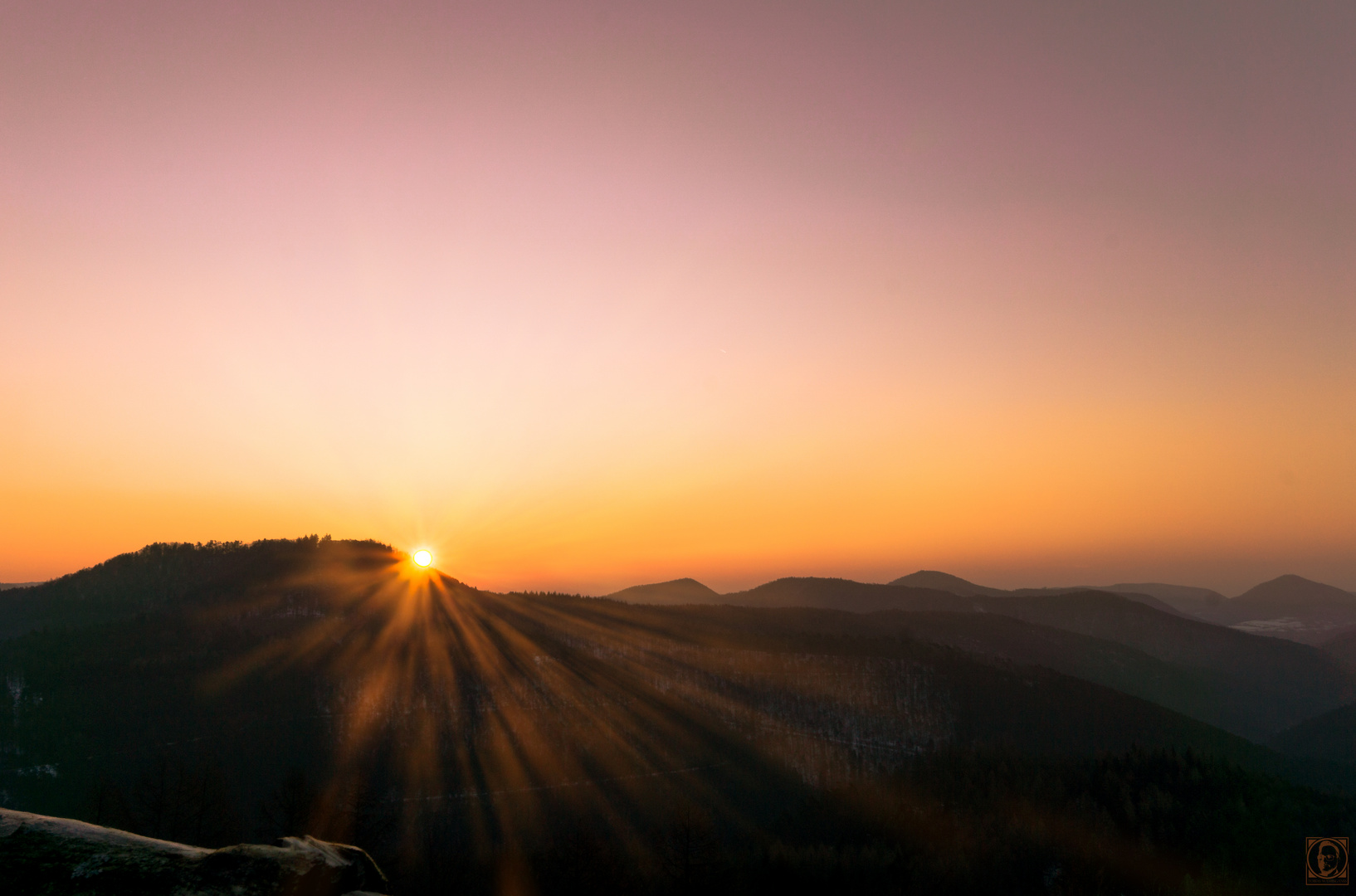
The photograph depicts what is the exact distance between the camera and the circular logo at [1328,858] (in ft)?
296

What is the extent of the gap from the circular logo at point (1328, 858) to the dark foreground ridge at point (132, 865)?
117583 millimetres

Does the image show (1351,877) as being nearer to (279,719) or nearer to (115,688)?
(279,719)

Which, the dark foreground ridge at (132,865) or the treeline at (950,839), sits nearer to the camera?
the dark foreground ridge at (132,865)

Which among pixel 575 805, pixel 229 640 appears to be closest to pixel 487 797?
pixel 575 805

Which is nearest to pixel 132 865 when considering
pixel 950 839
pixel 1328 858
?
pixel 1328 858

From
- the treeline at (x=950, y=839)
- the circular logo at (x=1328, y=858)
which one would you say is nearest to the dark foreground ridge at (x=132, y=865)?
the treeline at (x=950, y=839)

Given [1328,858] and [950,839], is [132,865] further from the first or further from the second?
[950,839]

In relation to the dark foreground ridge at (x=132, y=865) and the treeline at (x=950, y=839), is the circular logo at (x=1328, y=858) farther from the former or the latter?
the dark foreground ridge at (x=132, y=865)

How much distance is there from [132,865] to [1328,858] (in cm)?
12484

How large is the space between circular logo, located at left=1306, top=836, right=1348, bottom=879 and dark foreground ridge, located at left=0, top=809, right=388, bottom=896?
11758 centimetres

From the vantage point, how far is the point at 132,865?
14.8m

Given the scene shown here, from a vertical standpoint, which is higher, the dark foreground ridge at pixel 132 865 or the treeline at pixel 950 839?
the dark foreground ridge at pixel 132 865

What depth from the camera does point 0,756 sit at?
493ft

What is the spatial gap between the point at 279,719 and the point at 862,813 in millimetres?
133605
